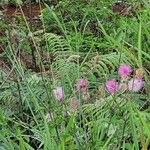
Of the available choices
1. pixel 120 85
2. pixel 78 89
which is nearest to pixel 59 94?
pixel 78 89

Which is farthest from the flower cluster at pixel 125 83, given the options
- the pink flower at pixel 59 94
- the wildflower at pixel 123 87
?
the pink flower at pixel 59 94

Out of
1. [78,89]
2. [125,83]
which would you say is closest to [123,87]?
[125,83]

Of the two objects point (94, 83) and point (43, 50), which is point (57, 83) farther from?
point (43, 50)

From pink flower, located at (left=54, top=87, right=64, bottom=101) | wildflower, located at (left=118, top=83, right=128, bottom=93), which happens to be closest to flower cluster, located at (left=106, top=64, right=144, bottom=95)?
wildflower, located at (left=118, top=83, right=128, bottom=93)

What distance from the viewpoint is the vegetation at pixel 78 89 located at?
224 cm

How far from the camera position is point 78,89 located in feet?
7.53

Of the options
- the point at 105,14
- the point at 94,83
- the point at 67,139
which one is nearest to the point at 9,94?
the point at 94,83

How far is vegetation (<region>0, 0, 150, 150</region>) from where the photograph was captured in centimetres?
224

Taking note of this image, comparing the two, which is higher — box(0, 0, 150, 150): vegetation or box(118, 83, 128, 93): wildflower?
box(118, 83, 128, 93): wildflower

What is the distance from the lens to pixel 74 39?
382 cm

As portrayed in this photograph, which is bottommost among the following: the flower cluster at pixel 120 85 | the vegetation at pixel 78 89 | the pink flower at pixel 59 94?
the vegetation at pixel 78 89

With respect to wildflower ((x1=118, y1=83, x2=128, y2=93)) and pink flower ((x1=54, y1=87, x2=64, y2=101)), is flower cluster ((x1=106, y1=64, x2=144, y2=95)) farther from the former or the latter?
pink flower ((x1=54, y1=87, x2=64, y2=101))

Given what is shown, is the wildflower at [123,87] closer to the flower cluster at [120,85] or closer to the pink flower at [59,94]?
the flower cluster at [120,85]

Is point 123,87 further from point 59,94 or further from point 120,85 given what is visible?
point 59,94
